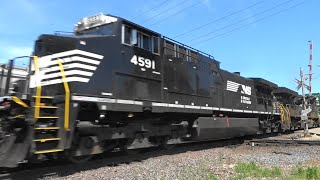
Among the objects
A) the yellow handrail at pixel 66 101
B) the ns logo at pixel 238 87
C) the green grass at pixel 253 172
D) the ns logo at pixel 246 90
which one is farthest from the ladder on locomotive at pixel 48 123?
the ns logo at pixel 246 90

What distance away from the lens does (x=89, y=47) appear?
8625 millimetres

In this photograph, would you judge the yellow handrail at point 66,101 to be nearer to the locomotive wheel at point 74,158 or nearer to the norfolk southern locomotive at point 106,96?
the norfolk southern locomotive at point 106,96

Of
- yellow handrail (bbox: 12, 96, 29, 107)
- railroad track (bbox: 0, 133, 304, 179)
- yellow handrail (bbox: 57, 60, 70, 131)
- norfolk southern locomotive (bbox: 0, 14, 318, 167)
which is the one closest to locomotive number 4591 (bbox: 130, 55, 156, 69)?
norfolk southern locomotive (bbox: 0, 14, 318, 167)

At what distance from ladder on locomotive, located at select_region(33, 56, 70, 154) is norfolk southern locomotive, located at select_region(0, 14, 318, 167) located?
20 mm

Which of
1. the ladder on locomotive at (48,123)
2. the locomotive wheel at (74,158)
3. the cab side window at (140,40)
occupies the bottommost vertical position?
the locomotive wheel at (74,158)

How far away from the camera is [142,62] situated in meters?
10.3

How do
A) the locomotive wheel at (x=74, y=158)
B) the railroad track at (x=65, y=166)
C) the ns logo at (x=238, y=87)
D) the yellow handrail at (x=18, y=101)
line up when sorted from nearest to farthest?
the yellow handrail at (x=18, y=101) → the railroad track at (x=65, y=166) → the locomotive wheel at (x=74, y=158) → the ns logo at (x=238, y=87)

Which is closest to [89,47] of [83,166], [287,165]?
[83,166]

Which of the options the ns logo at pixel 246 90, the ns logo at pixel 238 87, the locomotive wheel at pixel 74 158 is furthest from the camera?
the ns logo at pixel 246 90

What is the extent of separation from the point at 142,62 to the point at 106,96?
5.98 ft

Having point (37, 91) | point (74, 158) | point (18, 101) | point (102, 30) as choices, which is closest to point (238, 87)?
point (102, 30)

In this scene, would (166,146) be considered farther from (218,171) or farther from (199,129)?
(218,171)

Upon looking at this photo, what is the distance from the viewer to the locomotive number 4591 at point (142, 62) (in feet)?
32.6

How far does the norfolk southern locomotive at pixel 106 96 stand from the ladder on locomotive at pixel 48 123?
0.02 metres
